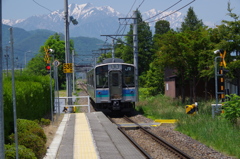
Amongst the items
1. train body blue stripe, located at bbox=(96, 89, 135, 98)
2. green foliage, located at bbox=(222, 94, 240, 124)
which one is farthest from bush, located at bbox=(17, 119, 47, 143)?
train body blue stripe, located at bbox=(96, 89, 135, 98)

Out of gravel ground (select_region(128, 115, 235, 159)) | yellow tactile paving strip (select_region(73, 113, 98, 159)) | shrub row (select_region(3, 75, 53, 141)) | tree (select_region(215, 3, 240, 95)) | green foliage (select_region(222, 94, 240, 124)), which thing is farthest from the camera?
tree (select_region(215, 3, 240, 95))

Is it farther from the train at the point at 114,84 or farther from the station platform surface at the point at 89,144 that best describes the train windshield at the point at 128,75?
the station platform surface at the point at 89,144

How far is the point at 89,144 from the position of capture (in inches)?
455

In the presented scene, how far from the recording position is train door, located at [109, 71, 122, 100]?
22422 mm

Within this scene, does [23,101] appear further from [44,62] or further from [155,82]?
[44,62]

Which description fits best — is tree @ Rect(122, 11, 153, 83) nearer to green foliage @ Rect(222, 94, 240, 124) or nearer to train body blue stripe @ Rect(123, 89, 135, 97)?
train body blue stripe @ Rect(123, 89, 135, 97)

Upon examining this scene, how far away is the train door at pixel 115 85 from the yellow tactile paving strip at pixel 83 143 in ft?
20.0

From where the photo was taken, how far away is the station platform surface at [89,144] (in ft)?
32.5

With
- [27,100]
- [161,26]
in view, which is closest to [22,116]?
[27,100]

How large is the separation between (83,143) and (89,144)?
0.88 ft

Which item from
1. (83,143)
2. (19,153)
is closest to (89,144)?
(83,143)

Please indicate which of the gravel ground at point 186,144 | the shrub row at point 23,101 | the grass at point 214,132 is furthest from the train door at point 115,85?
the grass at point 214,132

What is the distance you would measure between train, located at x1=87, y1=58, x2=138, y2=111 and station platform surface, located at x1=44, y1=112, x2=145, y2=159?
617 centimetres

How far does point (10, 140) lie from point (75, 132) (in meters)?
4.58
